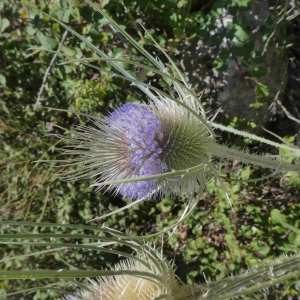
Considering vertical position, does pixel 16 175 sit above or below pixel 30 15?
below

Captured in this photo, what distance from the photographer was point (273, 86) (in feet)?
6.53

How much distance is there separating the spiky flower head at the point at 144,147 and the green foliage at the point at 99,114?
505mm

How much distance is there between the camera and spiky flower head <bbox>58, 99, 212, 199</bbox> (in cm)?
105

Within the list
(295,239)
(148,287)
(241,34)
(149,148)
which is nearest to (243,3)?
(241,34)

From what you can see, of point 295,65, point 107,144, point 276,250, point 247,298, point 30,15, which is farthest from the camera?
point 295,65

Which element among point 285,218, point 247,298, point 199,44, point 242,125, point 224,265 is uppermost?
point 199,44

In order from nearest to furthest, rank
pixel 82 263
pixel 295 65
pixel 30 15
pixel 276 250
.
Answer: pixel 30 15
pixel 276 250
pixel 295 65
pixel 82 263

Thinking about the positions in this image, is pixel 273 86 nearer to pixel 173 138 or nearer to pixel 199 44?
pixel 199 44

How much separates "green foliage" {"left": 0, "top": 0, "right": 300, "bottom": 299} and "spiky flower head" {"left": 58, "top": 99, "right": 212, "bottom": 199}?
0.51 metres

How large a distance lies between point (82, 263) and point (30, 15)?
1.43 metres

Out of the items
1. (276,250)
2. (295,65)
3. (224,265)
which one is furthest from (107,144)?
(295,65)

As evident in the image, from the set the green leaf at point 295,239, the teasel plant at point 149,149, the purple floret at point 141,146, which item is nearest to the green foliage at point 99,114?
the green leaf at point 295,239

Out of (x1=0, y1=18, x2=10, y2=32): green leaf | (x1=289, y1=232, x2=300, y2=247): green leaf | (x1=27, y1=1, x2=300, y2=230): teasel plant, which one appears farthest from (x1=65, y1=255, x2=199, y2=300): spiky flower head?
(x1=0, y1=18, x2=10, y2=32): green leaf

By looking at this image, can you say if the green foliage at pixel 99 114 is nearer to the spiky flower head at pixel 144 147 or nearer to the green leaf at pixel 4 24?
the green leaf at pixel 4 24
